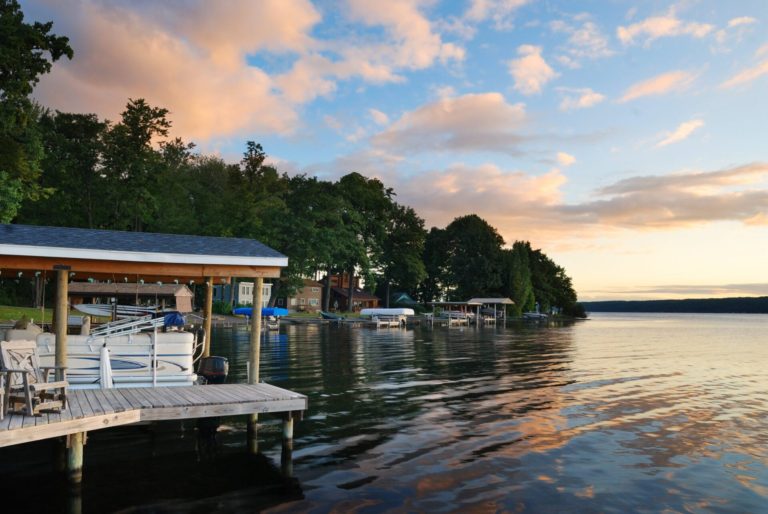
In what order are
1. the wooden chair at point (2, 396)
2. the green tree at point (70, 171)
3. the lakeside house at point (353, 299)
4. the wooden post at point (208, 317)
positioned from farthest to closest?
the lakeside house at point (353, 299) < the green tree at point (70, 171) < the wooden post at point (208, 317) < the wooden chair at point (2, 396)

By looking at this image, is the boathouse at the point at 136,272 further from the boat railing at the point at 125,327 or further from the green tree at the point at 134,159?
the green tree at the point at 134,159

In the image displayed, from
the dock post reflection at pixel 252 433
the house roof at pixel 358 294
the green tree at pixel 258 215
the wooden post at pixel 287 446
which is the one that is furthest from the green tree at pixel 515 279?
the wooden post at pixel 287 446

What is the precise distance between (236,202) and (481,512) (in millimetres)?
69258

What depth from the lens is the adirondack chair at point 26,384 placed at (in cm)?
938

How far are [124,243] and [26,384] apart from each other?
452 cm

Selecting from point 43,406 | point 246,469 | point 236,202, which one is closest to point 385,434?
point 246,469

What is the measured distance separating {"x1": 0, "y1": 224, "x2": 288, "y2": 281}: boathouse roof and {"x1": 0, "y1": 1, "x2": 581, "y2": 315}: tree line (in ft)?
66.9

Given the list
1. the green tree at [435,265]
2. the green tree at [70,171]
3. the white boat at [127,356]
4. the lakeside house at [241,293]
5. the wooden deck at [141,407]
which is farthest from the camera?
the green tree at [435,265]

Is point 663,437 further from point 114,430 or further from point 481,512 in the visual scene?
point 114,430

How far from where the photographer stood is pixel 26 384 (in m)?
9.30

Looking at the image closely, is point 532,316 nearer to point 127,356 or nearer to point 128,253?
point 127,356

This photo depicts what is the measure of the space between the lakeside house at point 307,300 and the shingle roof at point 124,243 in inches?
3234

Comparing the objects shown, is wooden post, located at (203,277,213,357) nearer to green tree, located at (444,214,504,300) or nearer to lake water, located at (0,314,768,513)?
lake water, located at (0,314,768,513)

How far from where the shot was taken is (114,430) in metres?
14.0
